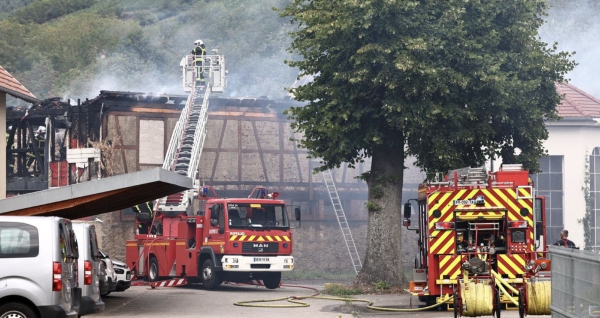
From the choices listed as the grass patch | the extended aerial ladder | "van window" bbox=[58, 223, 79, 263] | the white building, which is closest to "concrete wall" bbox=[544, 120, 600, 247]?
the white building

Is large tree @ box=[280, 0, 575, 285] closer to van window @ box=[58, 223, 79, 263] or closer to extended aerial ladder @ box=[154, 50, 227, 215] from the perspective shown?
extended aerial ladder @ box=[154, 50, 227, 215]

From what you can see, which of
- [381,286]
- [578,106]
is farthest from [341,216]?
[381,286]

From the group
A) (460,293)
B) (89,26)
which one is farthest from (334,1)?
(89,26)

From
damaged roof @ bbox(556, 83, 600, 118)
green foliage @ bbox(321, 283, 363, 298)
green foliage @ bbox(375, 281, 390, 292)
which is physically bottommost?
green foliage @ bbox(321, 283, 363, 298)

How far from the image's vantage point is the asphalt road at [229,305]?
1866 cm

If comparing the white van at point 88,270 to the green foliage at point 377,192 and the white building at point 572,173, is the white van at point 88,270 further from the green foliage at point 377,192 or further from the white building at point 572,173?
the white building at point 572,173

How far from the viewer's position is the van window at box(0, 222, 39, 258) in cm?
1298

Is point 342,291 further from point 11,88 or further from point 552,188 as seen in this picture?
point 552,188

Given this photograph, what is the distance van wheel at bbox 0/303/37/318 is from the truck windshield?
534 inches

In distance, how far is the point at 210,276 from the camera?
26.8 meters

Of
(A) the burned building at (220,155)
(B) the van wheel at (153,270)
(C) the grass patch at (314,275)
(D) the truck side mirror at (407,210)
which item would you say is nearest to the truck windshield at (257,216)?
(B) the van wheel at (153,270)

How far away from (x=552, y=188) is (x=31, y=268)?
27.6 metres

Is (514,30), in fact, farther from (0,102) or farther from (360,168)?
(360,168)

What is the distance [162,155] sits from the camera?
37.9 m
